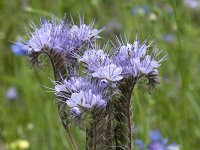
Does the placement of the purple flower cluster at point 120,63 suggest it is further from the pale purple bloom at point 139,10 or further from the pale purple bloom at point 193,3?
the pale purple bloom at point 193,3

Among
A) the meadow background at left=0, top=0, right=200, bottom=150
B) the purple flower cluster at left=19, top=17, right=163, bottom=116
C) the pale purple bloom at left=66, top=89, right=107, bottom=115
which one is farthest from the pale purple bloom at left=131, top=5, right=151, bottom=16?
the pale purple bloom at left=66, top=89, right=107, bottom=115

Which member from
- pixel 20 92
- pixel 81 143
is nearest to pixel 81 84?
pixel 81 143

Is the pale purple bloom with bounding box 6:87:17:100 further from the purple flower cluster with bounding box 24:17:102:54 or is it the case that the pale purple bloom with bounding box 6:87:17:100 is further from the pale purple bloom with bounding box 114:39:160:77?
the pale purple bloom with bounding box 114:39:160:77

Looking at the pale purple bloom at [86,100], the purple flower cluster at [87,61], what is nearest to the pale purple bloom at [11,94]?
the purple flower cluster at [87,61]

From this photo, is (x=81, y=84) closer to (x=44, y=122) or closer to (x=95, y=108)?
(x=95, y=108)

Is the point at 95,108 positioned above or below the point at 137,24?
below

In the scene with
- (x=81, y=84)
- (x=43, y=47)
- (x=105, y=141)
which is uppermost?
(x=43, y=47)

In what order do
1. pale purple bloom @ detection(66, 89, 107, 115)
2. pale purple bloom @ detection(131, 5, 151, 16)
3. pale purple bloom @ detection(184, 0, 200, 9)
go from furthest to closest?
1. pale purple bloom @ detection(184, 0, 200, 9)
2. pale purple bloom @ detection(131, 5, 151, 16)
3. pale purple bloom @ detection(66, 89, 107, 115)
